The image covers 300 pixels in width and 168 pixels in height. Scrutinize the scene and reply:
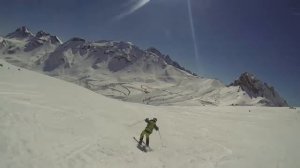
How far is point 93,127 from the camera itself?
1847 centimetres

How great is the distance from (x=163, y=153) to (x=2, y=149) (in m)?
8.43

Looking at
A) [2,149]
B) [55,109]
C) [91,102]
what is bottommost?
[2,149]

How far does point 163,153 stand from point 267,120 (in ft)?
79.0

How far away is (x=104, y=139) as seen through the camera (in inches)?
666

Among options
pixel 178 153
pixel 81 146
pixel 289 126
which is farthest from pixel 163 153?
pixel 289 126

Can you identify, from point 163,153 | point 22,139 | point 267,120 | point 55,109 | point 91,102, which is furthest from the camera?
point 267,120

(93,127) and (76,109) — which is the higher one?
(76,109)

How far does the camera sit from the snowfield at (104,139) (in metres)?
13.3

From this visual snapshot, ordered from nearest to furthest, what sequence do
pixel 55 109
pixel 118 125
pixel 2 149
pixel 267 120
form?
pixel 2 149 < pixel 55 109 < pixel 118 125 < pixel 267 120

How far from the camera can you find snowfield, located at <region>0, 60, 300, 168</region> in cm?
1332

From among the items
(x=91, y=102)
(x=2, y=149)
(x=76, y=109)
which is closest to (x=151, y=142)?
(x=76, y=109)

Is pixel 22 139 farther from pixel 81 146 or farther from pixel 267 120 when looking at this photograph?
pixel 267 120

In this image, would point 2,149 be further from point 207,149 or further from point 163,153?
point 207,149

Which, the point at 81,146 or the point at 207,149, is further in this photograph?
the point at 207,149
